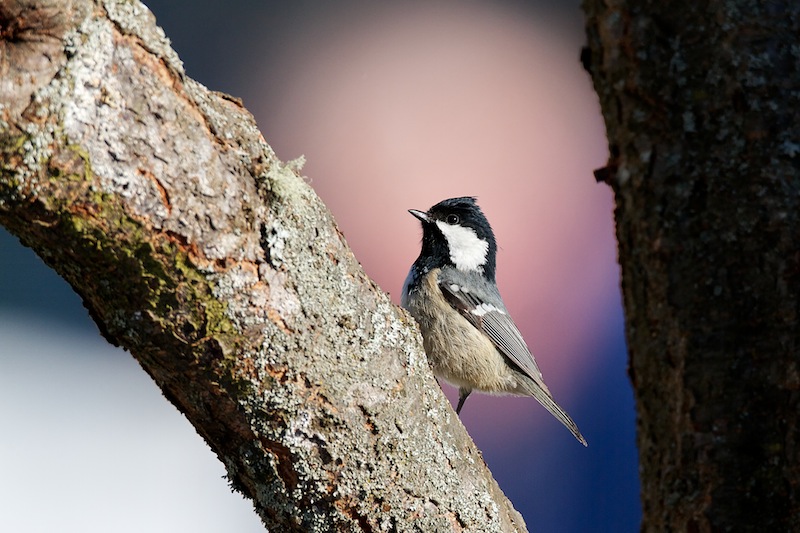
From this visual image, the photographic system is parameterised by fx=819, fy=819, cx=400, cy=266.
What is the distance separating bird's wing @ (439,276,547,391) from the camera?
306 cm

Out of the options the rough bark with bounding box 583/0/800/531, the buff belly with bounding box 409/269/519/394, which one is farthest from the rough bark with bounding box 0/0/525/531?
the buff belly with bounding box 409/269/519/394

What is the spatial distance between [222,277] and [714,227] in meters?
0.68

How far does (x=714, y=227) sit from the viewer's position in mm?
893

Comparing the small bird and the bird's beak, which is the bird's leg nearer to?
the small bird

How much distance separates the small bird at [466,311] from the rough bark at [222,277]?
1575 millimetres

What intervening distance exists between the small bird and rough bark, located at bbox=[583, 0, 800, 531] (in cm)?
209

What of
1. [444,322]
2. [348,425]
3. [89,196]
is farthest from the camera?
[444,322]

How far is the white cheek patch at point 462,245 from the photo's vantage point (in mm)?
3184

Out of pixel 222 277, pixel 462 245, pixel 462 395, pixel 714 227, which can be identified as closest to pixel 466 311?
pixel 462 245

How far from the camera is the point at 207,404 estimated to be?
125cm

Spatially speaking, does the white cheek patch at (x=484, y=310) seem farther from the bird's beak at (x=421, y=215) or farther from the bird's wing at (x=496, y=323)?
the bird's beak at (x=421, y=215)

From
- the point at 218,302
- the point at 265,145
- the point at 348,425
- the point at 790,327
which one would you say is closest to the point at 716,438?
the point at 790,327

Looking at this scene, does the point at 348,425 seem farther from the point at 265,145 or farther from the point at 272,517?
the point at 265,145

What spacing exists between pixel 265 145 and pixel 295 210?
0.40 ft
